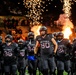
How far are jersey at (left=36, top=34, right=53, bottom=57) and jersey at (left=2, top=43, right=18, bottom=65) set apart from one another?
109 centimetres

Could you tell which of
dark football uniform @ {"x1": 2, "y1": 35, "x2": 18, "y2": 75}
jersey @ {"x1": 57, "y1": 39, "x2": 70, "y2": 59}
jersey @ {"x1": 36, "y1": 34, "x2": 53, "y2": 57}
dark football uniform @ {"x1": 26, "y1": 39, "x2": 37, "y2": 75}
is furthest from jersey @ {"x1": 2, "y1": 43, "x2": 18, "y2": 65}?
jersey @ {"x1": 57, "y1": 39, "x2": 70, "y2": 59}

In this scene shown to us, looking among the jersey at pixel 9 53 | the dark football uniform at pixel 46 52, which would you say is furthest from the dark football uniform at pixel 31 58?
the dark football uniform at pixel 46 52

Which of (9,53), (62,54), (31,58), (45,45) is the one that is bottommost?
(31,58)

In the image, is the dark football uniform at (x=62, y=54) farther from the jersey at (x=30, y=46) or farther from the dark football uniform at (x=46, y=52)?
the jersey at (x=30, y=46)

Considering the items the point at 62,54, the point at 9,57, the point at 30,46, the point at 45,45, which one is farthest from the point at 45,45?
the point at 30,46

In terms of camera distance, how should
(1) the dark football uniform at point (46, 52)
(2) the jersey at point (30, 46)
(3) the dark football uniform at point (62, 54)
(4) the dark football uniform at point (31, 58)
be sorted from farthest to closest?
(2) the jersey at point (30, 46) → (4) the dark football uniform at point (31, 58) → (3) the dark football uniform at point (62, 54) → (1) the dark football uniform at point (46, 52)

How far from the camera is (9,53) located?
48.1ft

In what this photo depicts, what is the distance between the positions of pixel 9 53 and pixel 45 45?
1467 millimetres

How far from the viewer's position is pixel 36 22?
36.3 metres

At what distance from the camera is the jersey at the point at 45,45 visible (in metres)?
14.1

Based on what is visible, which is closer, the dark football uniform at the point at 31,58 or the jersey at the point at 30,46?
the dark football uniform at the point at 31,58

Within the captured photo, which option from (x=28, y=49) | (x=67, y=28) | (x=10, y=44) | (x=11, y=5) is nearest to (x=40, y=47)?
(x=10, y=44)

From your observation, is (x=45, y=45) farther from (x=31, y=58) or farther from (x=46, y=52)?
(x=31, y=58)

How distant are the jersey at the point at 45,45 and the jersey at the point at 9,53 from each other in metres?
1.09
